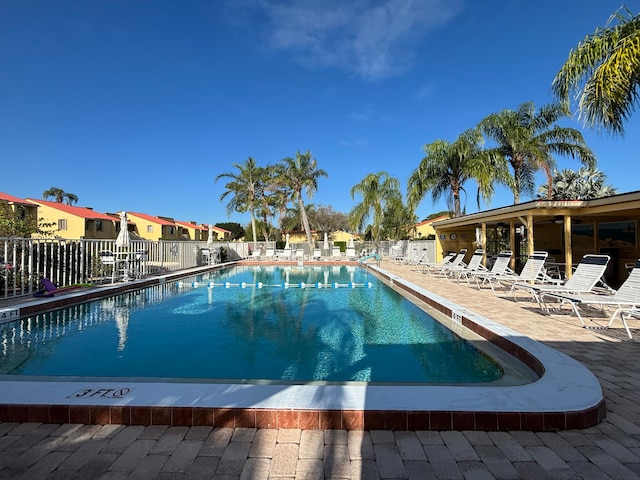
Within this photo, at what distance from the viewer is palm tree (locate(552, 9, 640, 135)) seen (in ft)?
20.6

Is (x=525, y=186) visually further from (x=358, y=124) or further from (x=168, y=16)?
(x=168, y=16)

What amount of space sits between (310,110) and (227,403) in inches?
909

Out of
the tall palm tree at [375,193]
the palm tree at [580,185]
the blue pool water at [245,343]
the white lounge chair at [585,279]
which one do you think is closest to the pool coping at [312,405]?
the blue pool water at [245,343]

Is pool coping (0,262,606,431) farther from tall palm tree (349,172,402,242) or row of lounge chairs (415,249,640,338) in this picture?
tall palm tree (349,172,402,242)

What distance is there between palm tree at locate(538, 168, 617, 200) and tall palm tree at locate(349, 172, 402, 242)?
10066 mm

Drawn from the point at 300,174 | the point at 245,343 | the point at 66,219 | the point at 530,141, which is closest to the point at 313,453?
the point at 245,343

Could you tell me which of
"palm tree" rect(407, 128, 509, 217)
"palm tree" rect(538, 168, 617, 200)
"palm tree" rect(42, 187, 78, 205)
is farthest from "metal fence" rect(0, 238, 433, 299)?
"palm tree" rect(42, 187, 78, 205)

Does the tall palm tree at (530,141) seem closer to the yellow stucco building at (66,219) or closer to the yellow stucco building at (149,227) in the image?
the yellow stucco building at (66,219)

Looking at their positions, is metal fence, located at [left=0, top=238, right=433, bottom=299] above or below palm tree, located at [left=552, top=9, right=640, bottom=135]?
below

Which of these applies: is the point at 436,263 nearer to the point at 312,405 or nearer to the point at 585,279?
the point at 585,279

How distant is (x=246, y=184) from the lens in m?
32.1

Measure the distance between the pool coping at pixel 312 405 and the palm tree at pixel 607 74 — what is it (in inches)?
248

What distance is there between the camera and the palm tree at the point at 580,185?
20781 mm

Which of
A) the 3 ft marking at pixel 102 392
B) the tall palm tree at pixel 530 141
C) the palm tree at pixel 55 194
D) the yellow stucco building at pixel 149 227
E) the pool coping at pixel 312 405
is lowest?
the pool coping at pixel 312 405
